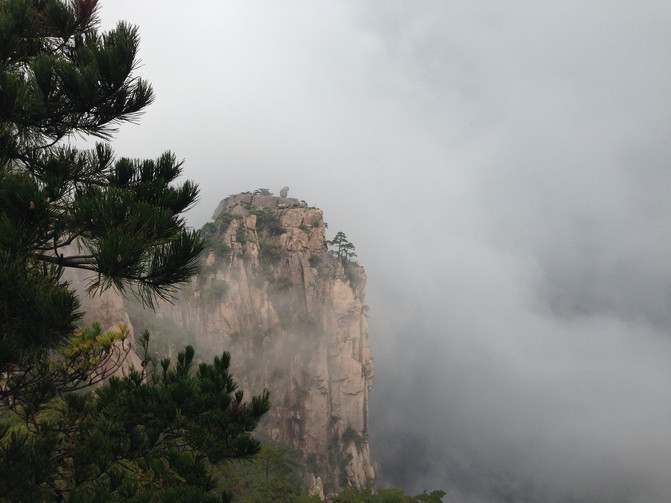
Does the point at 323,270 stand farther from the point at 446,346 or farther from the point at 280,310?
the point at 446,346

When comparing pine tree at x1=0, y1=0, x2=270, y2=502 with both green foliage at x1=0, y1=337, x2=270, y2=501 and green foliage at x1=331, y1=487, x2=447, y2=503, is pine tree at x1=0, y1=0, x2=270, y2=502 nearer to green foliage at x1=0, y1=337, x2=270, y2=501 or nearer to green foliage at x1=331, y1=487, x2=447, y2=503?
green foliage at x1=0, y1=337, x2=270, y2=501

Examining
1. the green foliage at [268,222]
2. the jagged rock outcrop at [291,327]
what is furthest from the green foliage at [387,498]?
the green foliage at [268,222]

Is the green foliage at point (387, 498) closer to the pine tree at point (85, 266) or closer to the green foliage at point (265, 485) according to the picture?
the green foliage at point (265, 485)

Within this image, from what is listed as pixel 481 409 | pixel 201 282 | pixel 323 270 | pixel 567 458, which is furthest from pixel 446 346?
pixel 201 282

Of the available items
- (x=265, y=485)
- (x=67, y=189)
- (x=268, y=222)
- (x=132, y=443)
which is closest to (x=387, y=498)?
(x=265, y=485)

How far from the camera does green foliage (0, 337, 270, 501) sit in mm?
2971

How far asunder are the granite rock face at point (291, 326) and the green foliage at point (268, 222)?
0.13 meters

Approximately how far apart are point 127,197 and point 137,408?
7.96 feet

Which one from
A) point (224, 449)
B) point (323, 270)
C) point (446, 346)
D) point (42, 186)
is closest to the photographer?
point (42, 186)

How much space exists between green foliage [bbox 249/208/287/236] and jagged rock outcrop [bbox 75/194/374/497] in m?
0.13

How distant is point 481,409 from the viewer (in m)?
97.9

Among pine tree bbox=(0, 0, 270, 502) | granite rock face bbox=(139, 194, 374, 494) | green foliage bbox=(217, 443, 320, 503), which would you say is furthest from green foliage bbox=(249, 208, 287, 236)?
pine tree bbox=(0, 0, 270, 502)

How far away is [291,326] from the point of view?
45.0m

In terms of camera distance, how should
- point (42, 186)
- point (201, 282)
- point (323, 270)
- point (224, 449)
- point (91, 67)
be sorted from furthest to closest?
point (323, 270) < point (201, 282) < point (224, 449) < point (91, 67) < point (42, 186)
